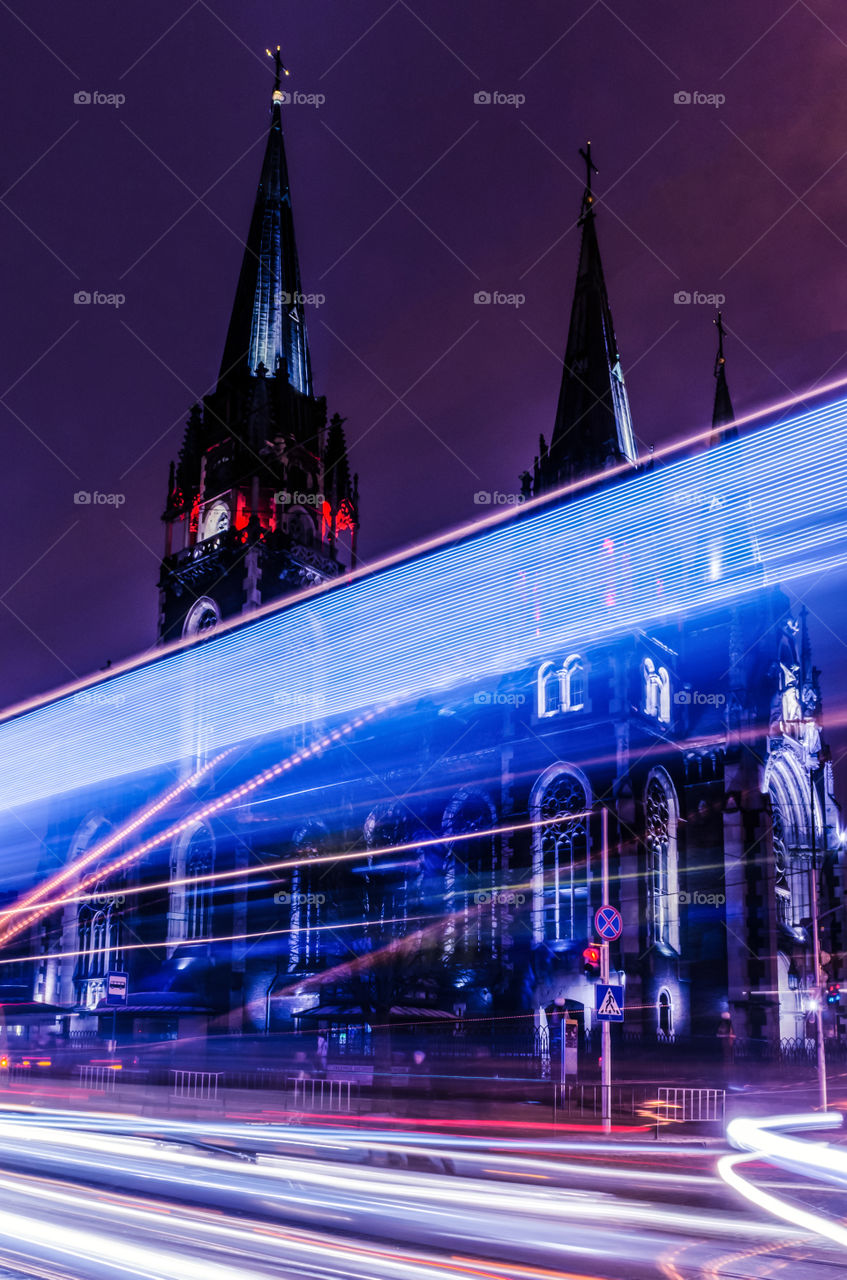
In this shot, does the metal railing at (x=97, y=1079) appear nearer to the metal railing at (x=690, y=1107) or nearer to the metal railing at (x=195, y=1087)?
the metal railing at (x=195, y=1087)

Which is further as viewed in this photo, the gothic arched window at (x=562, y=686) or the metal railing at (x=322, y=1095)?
the gothic arched window at (x=562, y=686)

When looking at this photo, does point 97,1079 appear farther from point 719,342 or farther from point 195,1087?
point 719,342

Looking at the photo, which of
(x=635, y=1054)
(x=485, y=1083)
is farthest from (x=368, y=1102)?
(x=635, y=1054)

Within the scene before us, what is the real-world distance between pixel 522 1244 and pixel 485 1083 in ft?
78.3

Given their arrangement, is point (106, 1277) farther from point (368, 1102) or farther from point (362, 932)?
point (362, 932)

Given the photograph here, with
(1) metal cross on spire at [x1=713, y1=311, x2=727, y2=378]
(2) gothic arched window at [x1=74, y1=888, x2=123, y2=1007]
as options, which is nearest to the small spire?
(1) metal cross on spire at [x1=713, y1=311, x2=727, y2=378]

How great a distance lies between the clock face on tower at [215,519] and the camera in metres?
61.2

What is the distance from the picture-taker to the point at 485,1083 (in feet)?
103

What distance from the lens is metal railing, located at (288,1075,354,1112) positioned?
22.4 m

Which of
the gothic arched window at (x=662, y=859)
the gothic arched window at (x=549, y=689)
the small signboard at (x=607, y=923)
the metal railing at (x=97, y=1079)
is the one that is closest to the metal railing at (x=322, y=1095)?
the metal railing at (x=97, y=1079)

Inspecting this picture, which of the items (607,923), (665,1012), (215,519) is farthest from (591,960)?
(215,519)

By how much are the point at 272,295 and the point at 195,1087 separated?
49.0 meters

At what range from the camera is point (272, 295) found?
6322cm

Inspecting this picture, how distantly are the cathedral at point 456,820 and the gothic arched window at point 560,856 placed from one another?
4.6 inches
